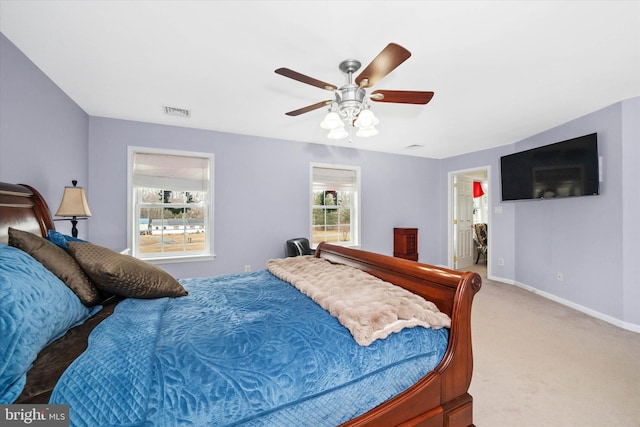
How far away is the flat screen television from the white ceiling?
0.48 m

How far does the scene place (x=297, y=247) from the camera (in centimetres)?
400

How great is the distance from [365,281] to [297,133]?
9.78ft

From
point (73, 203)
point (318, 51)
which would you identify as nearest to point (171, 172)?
point (73, 203)

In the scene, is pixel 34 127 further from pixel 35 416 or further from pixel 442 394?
pixel 442 394

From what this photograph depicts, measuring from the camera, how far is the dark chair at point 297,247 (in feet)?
13.1

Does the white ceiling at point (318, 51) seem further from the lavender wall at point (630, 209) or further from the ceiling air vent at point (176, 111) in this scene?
the lavender wall at point (630, 209)

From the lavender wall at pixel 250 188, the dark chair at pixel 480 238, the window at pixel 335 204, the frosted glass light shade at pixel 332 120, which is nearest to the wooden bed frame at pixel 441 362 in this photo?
the frosted glass light shade at pixel 332 120

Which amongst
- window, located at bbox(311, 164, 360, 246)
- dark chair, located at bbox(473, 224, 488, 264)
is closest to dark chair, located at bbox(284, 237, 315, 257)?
window, located at bbox(311, 164, 360, 246)

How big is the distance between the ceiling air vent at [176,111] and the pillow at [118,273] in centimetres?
228

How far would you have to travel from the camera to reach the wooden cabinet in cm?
517

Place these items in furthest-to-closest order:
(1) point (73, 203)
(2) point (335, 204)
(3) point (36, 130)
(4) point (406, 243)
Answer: (4) point (406, 243)
(2) point (335, 204)
(1) point (73, 203)
(3) point (36, 130)

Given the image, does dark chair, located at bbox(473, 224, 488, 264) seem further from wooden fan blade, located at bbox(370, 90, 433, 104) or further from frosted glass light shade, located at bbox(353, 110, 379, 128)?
frosted glass light shade, located at bbox(353, 110, 379, 128)

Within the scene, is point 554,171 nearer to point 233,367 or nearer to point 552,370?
point 552,370

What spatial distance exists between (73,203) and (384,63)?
2.86 m
